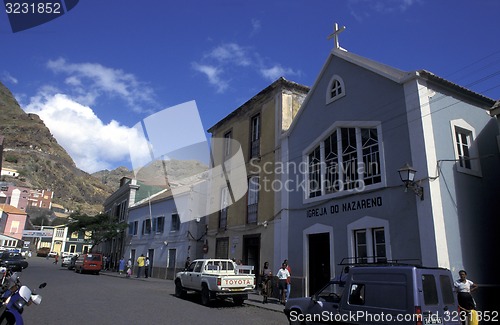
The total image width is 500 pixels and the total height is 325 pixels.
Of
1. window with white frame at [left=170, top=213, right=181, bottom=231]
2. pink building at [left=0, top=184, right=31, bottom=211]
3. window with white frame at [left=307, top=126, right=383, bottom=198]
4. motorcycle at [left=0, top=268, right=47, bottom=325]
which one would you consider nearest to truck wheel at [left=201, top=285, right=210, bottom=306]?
window with white frame at [left=307, top=126, right=383, bottom=198]

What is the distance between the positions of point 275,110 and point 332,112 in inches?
178

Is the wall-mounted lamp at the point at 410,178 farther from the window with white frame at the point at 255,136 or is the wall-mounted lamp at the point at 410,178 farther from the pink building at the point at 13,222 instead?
the pink building at the point at 13,222

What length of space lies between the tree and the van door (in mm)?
33578

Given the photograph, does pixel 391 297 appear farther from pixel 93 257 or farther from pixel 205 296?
pixel 93 257

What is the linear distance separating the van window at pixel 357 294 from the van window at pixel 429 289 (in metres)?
1.06

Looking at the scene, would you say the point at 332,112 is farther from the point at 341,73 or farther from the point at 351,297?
the point at 351,297

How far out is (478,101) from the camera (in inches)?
497

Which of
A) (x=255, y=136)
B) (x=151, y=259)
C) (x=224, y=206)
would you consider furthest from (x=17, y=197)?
(x=255, y=136)

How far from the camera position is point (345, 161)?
13.4m

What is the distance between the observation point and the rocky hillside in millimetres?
131625

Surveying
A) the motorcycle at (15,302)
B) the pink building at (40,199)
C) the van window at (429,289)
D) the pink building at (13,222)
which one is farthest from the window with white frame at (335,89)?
the pink building at (40,199)

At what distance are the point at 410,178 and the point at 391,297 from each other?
5052 millimetres

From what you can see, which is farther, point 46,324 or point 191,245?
point 191,245

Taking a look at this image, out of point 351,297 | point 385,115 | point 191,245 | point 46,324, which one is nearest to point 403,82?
point 385,115
